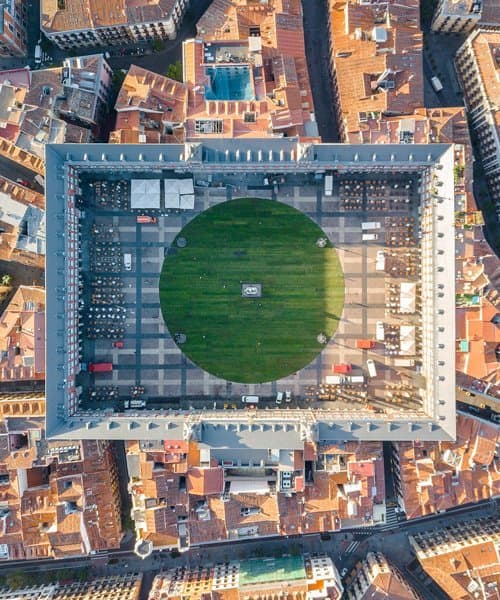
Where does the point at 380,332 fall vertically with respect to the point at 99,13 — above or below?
below

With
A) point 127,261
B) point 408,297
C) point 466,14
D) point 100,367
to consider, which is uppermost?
point 466,14

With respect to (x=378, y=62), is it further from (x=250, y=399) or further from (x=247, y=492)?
(x=247, y=492)

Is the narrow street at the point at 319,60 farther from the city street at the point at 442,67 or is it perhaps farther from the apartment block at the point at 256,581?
the apartment block at the point at 256,581

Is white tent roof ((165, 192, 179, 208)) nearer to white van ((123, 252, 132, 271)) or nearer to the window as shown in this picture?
the window

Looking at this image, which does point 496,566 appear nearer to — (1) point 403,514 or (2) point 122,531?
(1) point 403,514

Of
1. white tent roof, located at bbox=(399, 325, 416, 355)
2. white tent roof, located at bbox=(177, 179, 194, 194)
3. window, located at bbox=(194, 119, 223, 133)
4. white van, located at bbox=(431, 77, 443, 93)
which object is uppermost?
white van, located at bbox=(431, 77, 443, 93)

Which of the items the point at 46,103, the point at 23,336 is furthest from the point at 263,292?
the point at 46,103

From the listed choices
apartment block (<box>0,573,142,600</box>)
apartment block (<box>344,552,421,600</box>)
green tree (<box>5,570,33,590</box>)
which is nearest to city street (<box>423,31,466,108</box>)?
apartment block (<box>344,552,421,600</box>)
